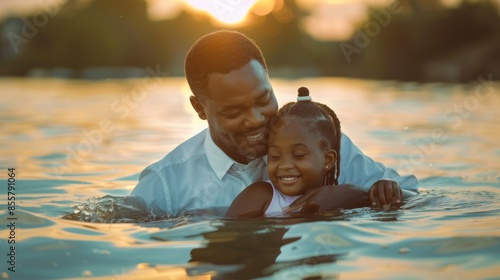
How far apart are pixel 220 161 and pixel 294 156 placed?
702 millimetres

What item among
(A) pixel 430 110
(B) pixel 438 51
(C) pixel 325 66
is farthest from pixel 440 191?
(C) pixel 325 66

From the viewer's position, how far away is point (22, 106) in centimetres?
2005

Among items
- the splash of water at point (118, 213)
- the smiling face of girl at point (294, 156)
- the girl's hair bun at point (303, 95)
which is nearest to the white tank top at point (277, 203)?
the smiling face of girl at point (294, 156)

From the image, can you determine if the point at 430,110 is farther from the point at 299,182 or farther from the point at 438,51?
the point at 438,51

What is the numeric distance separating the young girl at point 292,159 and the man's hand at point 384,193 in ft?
1.16

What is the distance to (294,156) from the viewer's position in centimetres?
552

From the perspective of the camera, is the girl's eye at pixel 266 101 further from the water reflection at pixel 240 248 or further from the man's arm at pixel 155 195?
the man's arm at pixel 155 195

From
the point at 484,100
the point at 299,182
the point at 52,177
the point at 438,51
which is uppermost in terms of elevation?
the point at 438,51

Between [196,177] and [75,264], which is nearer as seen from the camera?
[75,264]

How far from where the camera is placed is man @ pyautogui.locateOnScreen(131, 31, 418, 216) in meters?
5.57

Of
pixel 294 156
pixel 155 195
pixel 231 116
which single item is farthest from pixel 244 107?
pixel 155 195

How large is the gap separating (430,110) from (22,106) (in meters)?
9.58

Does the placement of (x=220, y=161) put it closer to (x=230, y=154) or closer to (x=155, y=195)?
(x=230, y=154)

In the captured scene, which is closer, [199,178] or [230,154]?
[230,154]
